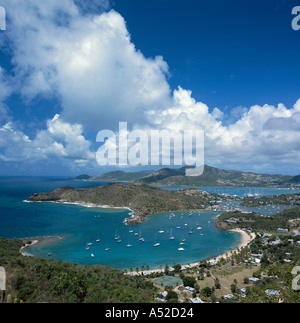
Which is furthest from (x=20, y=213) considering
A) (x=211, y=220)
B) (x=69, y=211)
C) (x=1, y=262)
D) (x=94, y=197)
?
(x=211, y=220)

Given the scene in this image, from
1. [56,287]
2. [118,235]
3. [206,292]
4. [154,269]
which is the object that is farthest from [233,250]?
[56,287]

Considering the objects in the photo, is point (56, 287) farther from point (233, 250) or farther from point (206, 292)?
point (233, 250)

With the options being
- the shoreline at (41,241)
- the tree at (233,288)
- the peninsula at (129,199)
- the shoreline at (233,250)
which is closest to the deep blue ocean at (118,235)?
the shoreline at (41,241)

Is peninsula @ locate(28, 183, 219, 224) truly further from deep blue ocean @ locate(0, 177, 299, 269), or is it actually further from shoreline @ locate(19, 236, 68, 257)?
shoreline @ locate(19, 236, 68, 257)

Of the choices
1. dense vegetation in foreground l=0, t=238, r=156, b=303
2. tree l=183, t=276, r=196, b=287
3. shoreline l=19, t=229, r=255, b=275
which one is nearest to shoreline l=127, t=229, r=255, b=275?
shoreline l=19, t=229, r=255, b=275
